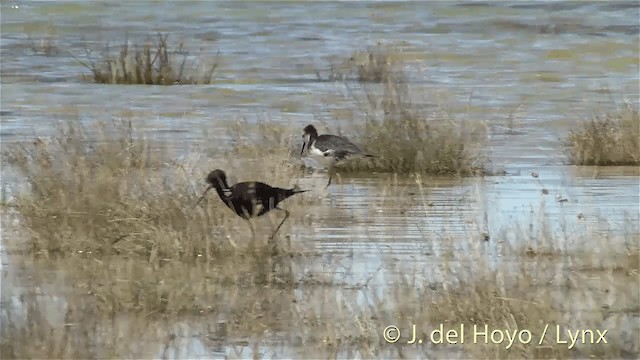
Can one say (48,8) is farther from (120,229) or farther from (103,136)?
(120,229)

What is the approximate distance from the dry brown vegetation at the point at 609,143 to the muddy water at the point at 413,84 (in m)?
0.20

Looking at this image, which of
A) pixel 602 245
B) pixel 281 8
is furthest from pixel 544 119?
pixel 281 8

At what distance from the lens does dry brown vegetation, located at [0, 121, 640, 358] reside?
725 centimetres

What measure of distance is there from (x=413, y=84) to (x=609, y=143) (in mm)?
7566

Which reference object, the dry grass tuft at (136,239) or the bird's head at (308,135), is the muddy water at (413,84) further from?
the dry grass tuft at (136,239)

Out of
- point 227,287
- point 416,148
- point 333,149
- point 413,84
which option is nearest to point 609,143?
point 416,148

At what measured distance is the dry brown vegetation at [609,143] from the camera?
1350cm

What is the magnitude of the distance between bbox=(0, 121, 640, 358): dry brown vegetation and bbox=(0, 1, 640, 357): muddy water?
0.38 meters

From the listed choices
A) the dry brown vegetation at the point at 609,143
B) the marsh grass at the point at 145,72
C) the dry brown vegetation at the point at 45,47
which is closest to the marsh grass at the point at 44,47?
the dry brown vegetation at the point at 45,47

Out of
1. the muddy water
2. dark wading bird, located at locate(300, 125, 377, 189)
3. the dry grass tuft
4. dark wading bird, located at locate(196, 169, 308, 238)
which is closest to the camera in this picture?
the dry grass tuft

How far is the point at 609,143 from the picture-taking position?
13570 millimetres

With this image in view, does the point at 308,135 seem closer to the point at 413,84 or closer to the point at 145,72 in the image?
the point at 413,84

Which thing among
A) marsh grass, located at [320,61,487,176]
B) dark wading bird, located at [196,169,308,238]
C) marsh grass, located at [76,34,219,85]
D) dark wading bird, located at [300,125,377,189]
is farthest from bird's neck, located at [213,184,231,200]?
marsh grass, located at [76,34,219,85]

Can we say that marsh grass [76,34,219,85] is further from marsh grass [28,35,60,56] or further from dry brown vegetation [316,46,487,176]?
dry brown vegetation [316,46,487,176]
